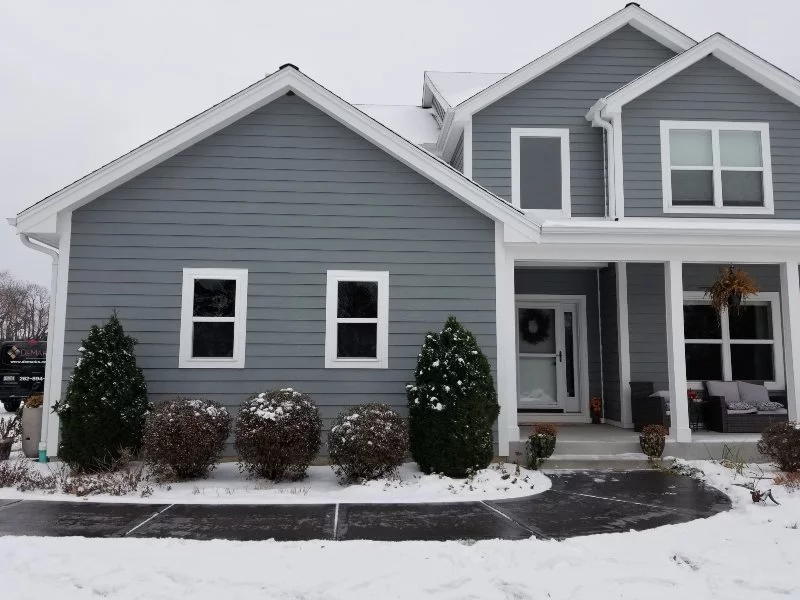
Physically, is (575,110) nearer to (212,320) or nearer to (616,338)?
(616,338)

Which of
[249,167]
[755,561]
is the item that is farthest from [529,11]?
[755,561]

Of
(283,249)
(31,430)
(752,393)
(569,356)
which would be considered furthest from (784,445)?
(31,430)

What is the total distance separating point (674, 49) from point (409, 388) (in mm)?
8308

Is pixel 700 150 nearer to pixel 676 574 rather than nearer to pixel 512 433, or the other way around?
pixel 512 433

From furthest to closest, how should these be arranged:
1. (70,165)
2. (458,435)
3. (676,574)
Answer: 1. (70,165)
2. (458,435)
3. (676,574)

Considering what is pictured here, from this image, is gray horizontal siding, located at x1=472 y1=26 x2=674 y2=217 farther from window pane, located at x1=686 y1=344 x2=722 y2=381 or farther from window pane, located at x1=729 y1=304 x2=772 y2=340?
window pane, located at x1=729 y1=304 x2=772 y2=340

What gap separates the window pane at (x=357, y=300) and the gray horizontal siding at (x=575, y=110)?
327 centimetres

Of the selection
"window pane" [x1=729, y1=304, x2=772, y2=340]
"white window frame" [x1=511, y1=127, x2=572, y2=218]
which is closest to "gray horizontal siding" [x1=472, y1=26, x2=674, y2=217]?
"white window frame" [x1=511, y1=127, x2=572, y2=218]

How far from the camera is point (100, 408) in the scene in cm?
779

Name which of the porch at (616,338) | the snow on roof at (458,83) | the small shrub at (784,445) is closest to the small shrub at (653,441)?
the porch at (616,338)

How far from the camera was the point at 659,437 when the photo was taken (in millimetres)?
9008

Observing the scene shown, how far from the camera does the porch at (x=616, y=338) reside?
11320 millimetres

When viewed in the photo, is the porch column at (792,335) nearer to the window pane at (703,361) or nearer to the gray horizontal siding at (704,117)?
the gray horizontal siding at (704,117)

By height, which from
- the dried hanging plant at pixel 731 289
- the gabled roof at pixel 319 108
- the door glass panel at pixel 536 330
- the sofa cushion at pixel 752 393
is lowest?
the sofa cushion at pixel 752 393
